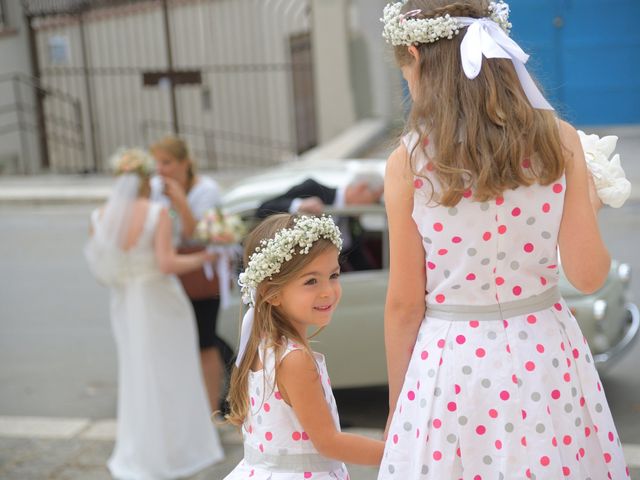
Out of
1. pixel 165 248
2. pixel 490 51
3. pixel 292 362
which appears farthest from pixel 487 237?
pixel 165 248

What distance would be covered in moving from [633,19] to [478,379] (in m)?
14.5

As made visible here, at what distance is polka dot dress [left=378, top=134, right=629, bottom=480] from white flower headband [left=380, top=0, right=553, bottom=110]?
21 cm

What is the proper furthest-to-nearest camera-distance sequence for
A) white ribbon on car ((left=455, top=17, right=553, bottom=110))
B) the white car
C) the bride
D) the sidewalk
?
the sidewalk, the white car, the bride, white ribbon on car ((left=455, top=17, right=553, bottom=110))

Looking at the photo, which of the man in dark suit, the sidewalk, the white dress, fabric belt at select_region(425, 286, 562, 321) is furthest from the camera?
the sidewalk

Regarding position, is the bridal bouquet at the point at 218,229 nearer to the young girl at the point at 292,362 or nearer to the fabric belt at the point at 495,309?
the young girl at the point at 292,362

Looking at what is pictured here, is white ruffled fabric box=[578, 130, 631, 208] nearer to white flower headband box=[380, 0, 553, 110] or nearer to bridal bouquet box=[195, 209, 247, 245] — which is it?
white flower headband box=[380, 0, 553, 110]

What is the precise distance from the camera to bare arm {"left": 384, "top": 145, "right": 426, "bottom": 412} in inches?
96.9

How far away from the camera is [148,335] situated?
5875 mm

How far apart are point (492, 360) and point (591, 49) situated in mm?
14386

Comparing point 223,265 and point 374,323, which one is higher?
point 223,265

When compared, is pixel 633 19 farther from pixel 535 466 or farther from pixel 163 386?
pixel 535 466

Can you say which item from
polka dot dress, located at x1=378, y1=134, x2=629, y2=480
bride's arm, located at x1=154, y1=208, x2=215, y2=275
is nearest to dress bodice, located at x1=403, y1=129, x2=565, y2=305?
polka dot dress, located at x1=378, y1=134, x2=629, y2=480

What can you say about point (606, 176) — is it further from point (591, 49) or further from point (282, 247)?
point (591, 49)

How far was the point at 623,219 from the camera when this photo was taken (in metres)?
11.4
